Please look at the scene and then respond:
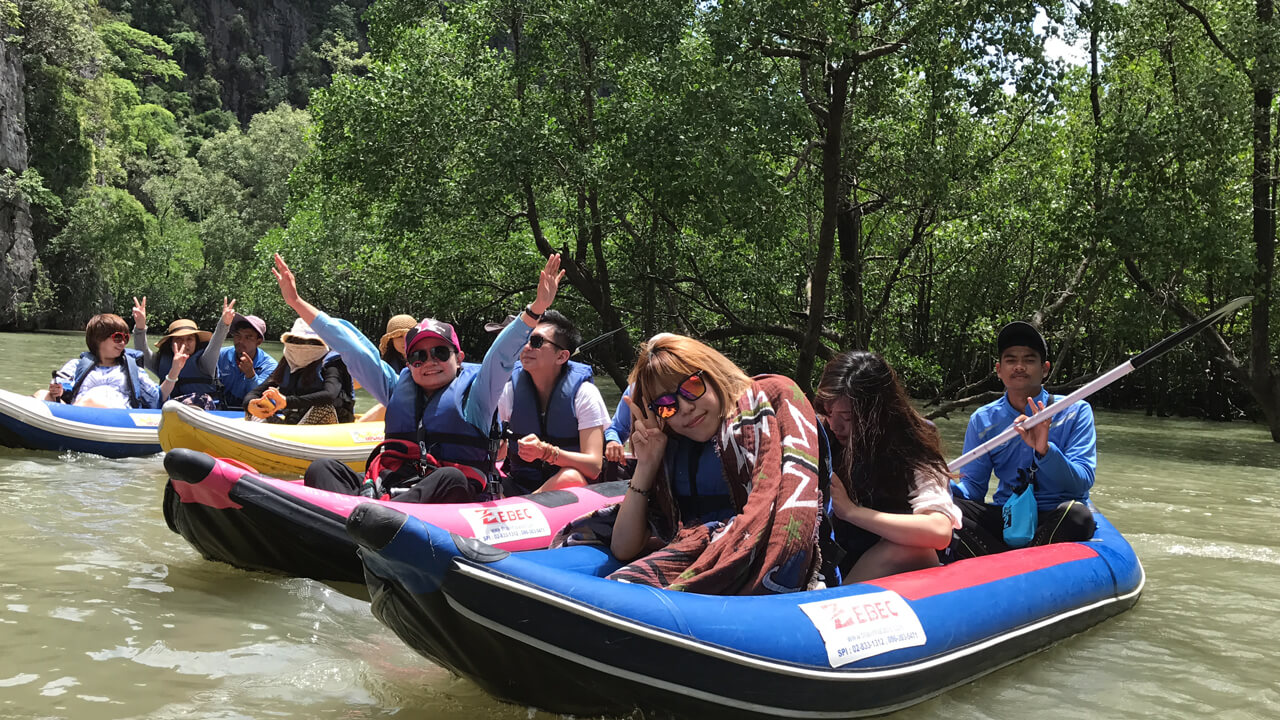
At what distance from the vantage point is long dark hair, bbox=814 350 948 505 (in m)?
Result: 3.04

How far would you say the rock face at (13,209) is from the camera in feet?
96.5

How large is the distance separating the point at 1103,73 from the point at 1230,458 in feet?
17.8

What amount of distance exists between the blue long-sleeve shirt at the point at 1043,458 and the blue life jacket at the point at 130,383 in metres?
6.96

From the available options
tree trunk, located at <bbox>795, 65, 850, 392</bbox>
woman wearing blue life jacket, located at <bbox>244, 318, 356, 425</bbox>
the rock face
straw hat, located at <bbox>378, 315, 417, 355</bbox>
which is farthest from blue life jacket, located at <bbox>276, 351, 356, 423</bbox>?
the rock face

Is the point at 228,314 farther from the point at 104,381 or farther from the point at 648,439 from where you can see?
the point at 648,439

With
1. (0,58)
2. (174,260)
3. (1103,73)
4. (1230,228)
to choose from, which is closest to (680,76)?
(1103,73)

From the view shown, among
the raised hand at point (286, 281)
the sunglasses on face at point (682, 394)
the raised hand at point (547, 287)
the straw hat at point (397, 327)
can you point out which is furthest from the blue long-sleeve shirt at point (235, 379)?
the sunglasses on face at point (682, 394)

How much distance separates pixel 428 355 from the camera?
176 inches

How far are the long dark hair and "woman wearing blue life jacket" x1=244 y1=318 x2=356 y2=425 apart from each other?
5.10m

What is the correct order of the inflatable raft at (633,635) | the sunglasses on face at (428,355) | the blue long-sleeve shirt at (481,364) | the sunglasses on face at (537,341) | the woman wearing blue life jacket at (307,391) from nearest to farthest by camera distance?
the inflatable raft at (633,635)
the blue long-sleeve shirt at (481,364)
the sunglasses on face at (428,355)
the sunglasses on face at (537,341)
the woman wearing blue life jacket at (307,391)

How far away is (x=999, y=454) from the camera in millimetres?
4527

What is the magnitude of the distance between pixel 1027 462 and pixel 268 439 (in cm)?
488

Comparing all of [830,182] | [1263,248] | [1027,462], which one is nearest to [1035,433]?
[1027,462]

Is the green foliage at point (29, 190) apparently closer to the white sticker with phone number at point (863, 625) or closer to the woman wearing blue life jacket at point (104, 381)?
the woman wearing blue life jacket at point (104, 381)
